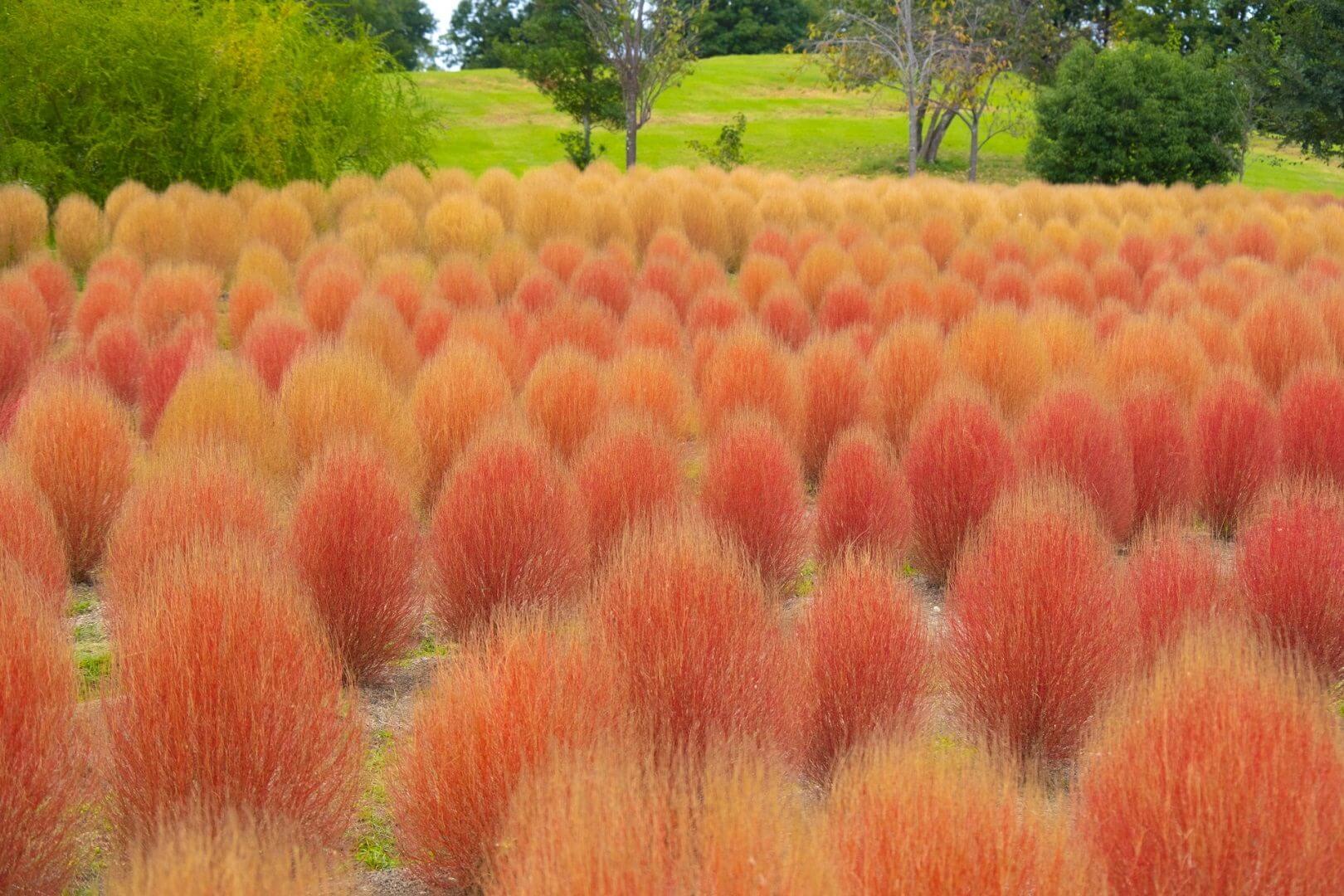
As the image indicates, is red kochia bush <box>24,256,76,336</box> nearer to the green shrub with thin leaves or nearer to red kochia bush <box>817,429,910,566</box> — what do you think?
the green shrub with thin leaves

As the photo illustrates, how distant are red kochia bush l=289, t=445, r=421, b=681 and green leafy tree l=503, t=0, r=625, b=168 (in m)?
27.6

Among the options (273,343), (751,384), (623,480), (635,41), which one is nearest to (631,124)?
(635,41)

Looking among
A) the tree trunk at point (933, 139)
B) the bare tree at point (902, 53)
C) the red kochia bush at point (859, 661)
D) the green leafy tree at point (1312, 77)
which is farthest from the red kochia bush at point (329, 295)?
the tree trunk at point (933, 139)

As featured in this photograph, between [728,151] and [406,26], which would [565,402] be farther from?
[406,26]

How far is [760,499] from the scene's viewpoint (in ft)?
16.8

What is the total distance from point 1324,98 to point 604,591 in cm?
2344

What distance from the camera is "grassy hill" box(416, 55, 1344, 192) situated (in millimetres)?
36031

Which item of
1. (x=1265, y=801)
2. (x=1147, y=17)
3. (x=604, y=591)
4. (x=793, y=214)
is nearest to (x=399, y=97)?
(x=793, y=214)

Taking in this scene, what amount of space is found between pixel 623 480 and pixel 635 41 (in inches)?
976

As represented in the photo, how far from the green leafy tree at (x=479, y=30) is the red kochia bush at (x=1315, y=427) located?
5988 centimetres

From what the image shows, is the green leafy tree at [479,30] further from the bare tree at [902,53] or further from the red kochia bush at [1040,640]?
the red kochia bush at [1040,640]

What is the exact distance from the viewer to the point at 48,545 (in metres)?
4.43

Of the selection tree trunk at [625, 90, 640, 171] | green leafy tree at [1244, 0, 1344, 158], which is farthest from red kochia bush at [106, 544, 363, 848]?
tree trunk at [625, 90, 640, 171]

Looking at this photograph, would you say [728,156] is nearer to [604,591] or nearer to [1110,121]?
[1110,121]
